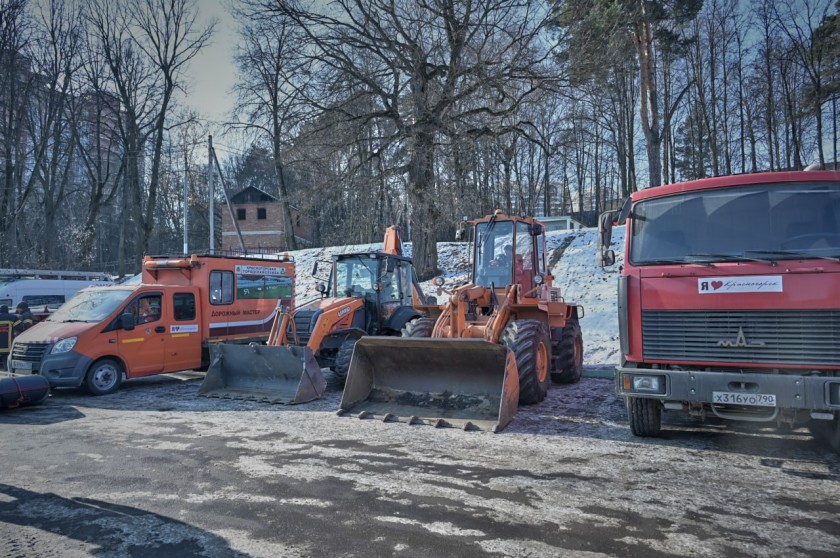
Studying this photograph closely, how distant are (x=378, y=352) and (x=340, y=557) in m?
4.64

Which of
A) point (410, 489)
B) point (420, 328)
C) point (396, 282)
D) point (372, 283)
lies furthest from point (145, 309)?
point (410, 489)

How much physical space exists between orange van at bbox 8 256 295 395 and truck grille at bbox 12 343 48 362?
0.06 ft

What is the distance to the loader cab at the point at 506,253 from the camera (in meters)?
9.66

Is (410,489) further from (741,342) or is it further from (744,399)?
(741,342)

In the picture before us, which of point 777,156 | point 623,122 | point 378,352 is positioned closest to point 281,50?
point 378,352

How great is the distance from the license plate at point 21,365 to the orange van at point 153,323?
0.02 m

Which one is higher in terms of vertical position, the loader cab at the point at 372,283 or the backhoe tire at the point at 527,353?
the loader cab at the point at 372,283

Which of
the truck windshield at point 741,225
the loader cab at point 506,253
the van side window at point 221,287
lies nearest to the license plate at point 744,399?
the truck windshield at point 741,225

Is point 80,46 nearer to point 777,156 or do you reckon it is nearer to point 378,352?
point 378,352

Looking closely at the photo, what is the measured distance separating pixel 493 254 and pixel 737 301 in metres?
4.62

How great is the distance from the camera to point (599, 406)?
340 inches

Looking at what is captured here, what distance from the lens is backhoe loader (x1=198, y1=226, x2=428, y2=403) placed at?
9.37m

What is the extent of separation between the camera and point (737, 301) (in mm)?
5617

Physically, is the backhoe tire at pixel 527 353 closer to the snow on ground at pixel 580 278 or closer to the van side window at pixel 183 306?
the snow on ground at pixel 580 278
